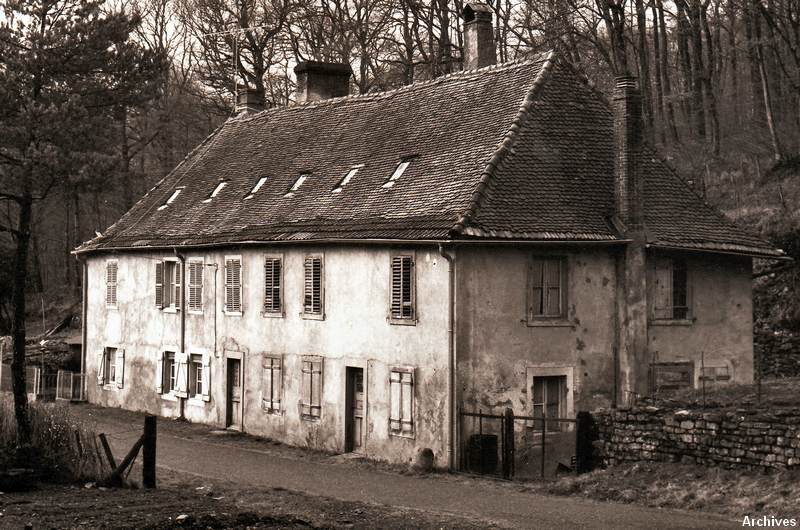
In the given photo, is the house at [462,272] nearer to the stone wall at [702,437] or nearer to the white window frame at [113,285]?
the stone wall at [702,437]

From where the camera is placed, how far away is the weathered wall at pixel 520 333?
22625mm

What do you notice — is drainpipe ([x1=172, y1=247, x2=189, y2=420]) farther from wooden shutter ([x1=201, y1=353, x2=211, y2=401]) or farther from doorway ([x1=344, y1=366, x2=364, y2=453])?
doorway ([x1=344, y1=366, x2=364, y2=453])

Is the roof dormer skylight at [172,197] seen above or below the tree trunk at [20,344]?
above

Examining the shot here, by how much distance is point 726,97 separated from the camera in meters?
43.9

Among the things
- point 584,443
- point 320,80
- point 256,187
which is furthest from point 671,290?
point 320,80

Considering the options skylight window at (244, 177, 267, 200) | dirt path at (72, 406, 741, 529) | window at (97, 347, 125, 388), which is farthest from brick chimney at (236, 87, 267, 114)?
dirt path at (72, 406, 741, 529)

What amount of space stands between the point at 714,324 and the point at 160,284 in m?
15.6

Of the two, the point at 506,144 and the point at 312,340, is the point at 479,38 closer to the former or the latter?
the point at 506,144

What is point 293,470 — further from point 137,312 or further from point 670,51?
point 670,51

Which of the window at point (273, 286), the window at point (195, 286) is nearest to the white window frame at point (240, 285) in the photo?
the window at point (273, 286)

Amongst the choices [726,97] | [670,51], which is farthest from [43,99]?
[670,51]

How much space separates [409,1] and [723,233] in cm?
1981

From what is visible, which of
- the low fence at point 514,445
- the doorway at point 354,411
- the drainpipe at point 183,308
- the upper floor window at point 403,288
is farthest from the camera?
the drainpipe at point 183,308

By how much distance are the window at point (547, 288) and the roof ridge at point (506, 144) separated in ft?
5.78
